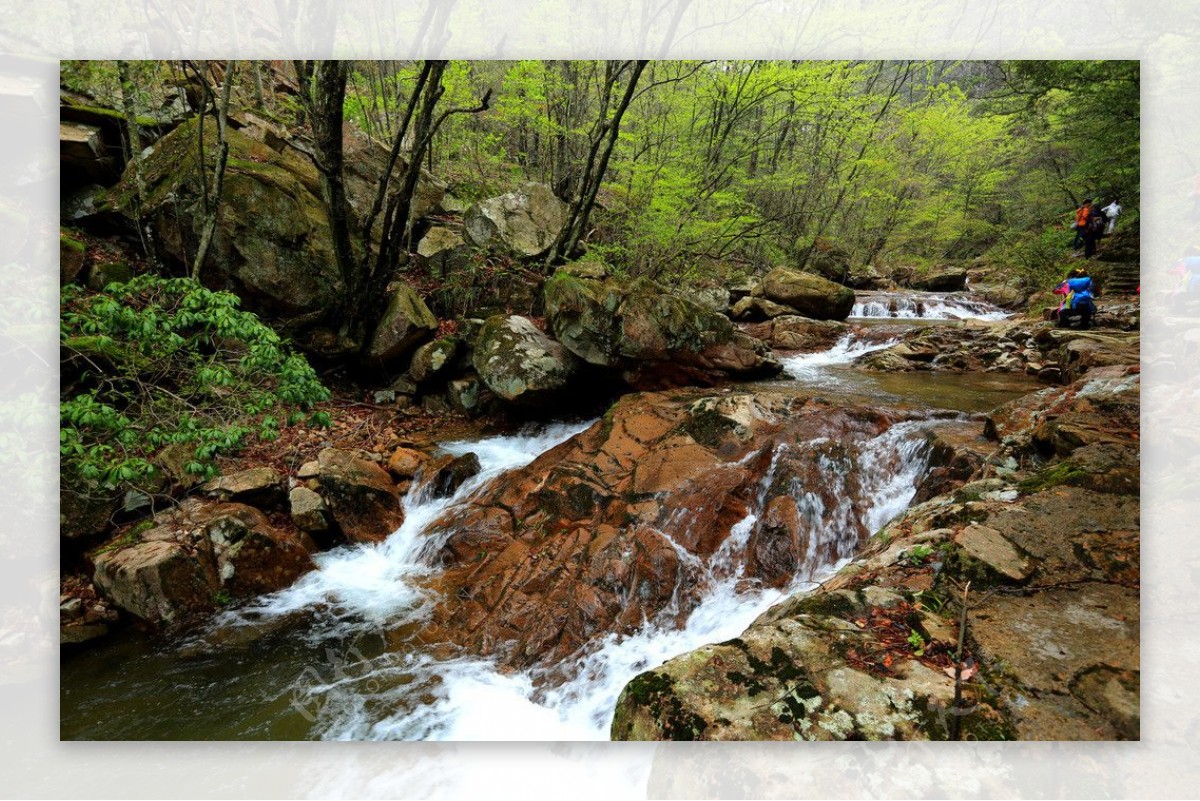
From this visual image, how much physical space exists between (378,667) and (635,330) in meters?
3.48

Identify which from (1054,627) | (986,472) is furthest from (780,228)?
(1054,627)

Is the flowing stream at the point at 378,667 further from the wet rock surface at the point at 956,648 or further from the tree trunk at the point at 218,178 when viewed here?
the tree trunk at the point at 218,178

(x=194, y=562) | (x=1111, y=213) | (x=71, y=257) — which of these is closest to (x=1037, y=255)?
(x=1111, y=213)

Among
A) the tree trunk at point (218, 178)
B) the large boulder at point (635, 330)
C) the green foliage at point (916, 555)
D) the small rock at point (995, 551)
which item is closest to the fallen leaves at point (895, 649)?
the green foliage at point (916, 555)

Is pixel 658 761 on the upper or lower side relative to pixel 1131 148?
lower

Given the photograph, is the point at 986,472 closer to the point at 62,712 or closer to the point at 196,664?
the point at 196,664

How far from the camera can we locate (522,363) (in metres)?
5.22

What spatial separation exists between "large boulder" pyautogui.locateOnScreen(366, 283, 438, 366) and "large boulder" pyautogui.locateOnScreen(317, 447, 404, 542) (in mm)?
1739

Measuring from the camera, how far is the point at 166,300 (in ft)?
10.2

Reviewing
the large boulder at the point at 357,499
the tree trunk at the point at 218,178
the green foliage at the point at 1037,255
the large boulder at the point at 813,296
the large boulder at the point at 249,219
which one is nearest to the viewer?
the large boulder at the point at 357,499

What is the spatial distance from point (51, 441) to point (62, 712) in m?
1.31

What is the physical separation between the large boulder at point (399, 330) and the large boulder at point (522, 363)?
2.83 feet

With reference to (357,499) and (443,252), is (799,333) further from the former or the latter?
(357,499)

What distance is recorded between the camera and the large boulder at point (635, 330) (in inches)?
200
